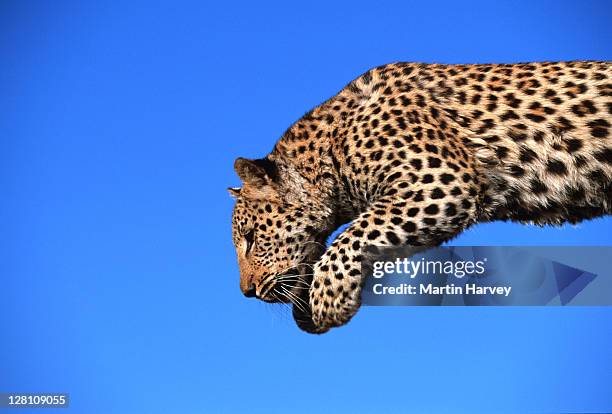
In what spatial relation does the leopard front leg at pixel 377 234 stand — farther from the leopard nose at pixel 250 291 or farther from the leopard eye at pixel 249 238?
the leopard eye at pixel 249 238

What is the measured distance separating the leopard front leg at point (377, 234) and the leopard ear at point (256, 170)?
3.28 ft

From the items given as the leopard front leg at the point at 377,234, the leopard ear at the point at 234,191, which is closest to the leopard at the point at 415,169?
the leopard front leg at the point at 377,234

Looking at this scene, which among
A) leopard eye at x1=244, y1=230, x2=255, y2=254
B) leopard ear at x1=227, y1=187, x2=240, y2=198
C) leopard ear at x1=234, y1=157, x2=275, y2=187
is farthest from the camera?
leopard ear at x1=227, y1=187, x2=240, y2=198

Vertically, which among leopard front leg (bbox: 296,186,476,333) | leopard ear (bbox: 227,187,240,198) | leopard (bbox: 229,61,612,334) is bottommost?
leopard front leg (bbox: 296,186,476,333)

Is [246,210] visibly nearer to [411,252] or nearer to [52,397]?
[411,252]

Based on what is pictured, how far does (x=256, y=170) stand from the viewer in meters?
6.54

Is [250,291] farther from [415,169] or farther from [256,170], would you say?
[415,169]

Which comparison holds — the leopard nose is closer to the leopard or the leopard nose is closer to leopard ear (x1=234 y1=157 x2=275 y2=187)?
the leopard

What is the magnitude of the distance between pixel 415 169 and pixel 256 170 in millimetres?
1298

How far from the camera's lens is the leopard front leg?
220 inches

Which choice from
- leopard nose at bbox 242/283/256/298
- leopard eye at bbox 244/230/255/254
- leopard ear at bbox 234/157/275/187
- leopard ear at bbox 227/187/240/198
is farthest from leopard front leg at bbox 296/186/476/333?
leopard ear at bbox 227/187/240/198

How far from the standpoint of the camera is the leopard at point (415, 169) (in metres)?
5.75

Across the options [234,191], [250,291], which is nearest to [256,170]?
[234,191]

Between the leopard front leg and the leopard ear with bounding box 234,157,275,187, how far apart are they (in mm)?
1000
